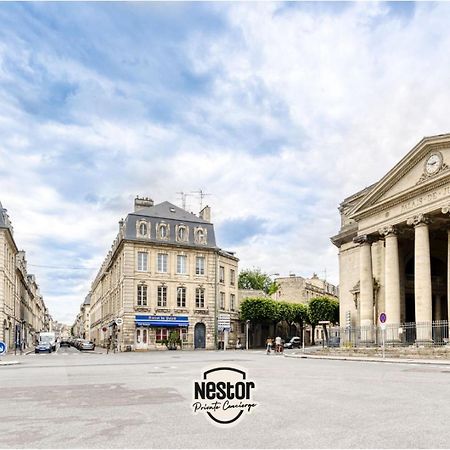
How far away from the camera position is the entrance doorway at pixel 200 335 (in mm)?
55000

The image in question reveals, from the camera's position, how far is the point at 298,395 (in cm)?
1197

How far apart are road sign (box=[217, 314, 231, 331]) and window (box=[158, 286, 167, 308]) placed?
5.98 metres

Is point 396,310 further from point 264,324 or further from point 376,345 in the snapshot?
point 264,324

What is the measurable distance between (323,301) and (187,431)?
61.6 meters

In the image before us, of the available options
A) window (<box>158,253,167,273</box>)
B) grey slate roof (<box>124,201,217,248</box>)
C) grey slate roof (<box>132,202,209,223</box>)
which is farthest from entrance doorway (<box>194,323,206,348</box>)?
grey slate roof (<box>132,202,209,223</box>)

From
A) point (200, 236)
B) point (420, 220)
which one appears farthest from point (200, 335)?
point (420, 220)

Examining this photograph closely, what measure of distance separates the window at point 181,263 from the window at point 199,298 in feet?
7.88

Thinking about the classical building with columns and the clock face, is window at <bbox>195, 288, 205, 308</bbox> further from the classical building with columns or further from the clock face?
the clock face

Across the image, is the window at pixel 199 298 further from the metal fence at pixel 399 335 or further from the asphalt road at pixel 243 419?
the asphalt road at pixel 243 419

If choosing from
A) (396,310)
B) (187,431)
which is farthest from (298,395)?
(396,310)

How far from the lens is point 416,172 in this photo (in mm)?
32250

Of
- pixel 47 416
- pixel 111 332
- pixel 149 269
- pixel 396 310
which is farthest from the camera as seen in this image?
pixel 111 332

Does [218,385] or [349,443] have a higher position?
[218,385]

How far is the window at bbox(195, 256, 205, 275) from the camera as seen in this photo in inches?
2233
